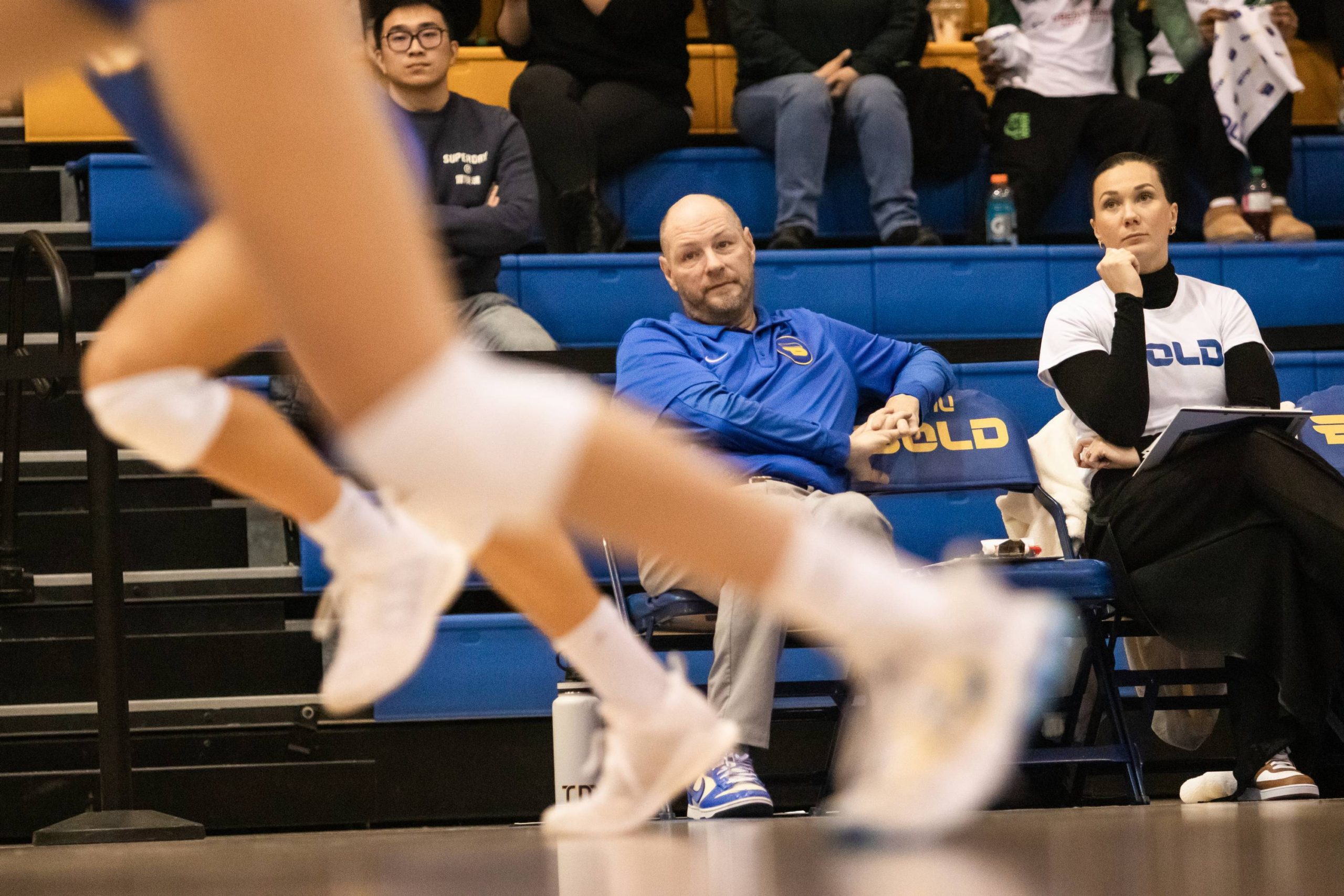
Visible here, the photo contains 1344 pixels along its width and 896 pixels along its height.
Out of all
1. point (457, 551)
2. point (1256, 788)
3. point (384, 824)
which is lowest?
point (384, 824)

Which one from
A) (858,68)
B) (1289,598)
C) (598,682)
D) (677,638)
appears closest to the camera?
(598,682)

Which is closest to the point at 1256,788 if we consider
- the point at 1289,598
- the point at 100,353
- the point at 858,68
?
the point at 1289,598

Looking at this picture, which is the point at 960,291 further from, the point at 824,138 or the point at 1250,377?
the point at 1250,377

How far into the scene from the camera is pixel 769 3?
523cm

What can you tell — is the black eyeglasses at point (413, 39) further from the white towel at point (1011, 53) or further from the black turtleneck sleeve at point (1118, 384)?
the black turtleneck sleeve at point (1118, 384)

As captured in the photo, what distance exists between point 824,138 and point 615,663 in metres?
3.80

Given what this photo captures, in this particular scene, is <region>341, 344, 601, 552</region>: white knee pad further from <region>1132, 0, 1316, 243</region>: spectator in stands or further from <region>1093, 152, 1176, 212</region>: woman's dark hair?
<region>1132, 0, 1316, 243</region>: spectator in stands

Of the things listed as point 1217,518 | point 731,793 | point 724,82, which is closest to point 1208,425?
point 1217,518

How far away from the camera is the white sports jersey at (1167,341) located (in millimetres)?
3400

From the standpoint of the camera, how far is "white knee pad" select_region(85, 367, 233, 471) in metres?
1.24

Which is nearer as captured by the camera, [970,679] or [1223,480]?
[970,679]

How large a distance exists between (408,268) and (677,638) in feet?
8.78

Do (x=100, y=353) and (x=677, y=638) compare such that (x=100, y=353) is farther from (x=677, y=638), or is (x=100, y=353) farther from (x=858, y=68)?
(x=858, y=68)

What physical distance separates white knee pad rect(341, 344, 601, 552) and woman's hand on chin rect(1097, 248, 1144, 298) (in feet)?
8.69
